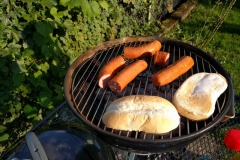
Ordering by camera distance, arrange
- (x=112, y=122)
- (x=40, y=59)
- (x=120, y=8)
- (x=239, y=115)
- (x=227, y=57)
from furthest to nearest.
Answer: (x=227, y=57)
(x=120, y=8)
(x=40, y=59)
(x=239, y=115)
(x=112, y=122)

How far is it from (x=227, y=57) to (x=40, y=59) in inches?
142

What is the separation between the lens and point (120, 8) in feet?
15.7

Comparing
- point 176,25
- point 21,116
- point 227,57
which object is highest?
point 21,116

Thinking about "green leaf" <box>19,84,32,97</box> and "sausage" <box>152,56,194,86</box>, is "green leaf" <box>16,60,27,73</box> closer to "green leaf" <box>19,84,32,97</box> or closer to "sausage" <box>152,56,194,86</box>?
"green leaf" <box>19,84,32,97</box>

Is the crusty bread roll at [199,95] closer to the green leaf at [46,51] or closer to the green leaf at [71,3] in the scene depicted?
the green leaf at [71,3]

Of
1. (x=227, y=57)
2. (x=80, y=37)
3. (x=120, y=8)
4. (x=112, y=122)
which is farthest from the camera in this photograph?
(x=227, y=57)

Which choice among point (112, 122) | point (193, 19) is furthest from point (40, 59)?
point (193, 19)

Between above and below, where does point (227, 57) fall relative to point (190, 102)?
below

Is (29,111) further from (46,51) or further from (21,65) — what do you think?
(46,51)

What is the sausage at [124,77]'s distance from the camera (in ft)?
6.68

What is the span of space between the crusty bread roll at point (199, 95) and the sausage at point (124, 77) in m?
0.37

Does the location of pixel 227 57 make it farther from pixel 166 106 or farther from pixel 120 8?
pixel 166 106

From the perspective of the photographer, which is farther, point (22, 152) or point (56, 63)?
point (56, 63)

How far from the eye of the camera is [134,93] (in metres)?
2.15
